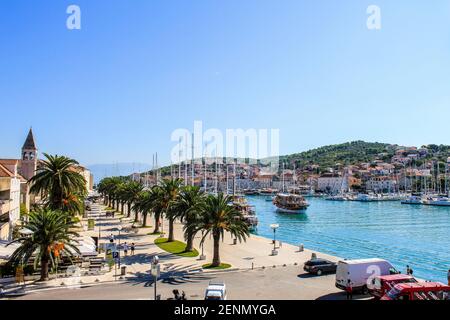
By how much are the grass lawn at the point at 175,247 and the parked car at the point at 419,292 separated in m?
20.3

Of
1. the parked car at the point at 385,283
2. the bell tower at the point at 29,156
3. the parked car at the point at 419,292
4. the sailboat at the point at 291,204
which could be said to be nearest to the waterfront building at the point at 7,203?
Answer: the bell tower at the point at 29,156

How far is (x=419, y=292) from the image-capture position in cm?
1975

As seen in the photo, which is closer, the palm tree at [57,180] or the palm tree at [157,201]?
the palm tree at [57,180]

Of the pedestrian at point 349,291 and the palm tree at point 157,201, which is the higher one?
the palm tree at point 157,201

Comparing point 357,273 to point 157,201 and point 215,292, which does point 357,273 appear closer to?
point 215,292

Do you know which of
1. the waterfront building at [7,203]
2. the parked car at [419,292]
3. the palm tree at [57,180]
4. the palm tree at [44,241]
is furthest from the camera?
the waterfront building at [7,203]

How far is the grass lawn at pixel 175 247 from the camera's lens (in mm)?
37531

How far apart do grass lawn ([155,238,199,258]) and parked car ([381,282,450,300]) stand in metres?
20.3

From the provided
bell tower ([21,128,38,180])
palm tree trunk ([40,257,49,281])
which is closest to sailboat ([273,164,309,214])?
bell tower ([21,128,38,180])

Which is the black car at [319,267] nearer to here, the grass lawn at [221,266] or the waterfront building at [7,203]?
the grass lawn at [221,266]

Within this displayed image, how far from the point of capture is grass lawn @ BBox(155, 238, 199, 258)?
37531mm

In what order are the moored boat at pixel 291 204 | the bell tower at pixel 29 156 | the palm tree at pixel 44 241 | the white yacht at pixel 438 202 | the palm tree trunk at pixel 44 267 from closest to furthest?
the palm tree at pixel 44 241 < the palm tree trunk at pixel 44 267 < the bell tower at pixel 29 156 < the moored boat at pixel 291 204 < the white yacht at pixel 438 202

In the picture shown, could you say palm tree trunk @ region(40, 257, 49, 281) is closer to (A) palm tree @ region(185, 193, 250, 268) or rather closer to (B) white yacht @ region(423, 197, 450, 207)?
(A) palm tree @ region(185, 193, 250, 268)
